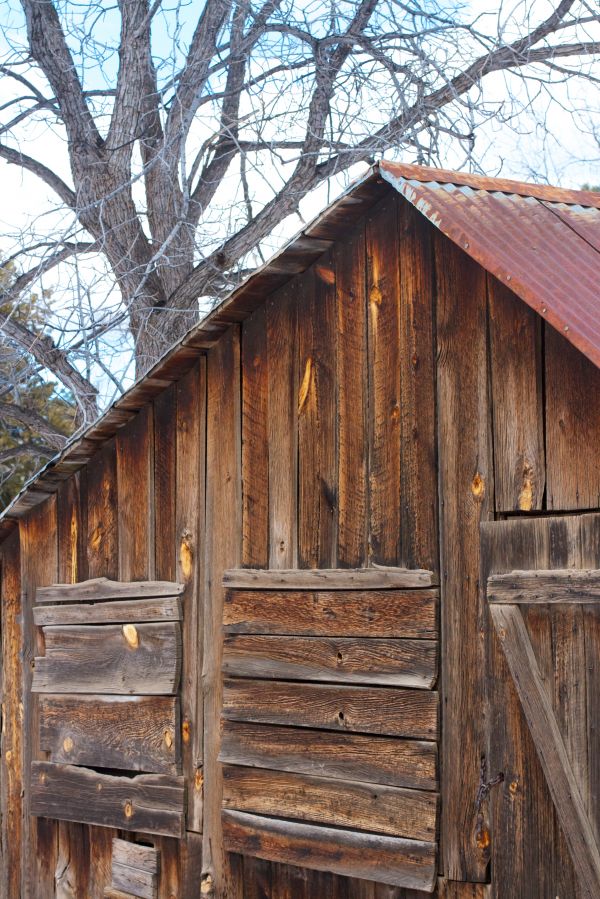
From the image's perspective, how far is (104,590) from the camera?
242 inches

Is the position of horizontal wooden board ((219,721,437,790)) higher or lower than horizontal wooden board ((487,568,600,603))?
lower

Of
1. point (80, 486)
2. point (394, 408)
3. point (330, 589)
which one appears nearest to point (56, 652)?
point (80, 486)

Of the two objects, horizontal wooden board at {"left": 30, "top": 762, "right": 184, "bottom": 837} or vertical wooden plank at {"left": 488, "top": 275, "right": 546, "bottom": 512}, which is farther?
horizontal wooden board at {"left": 30, "top": 762, "right": 184, "bottom": 837}

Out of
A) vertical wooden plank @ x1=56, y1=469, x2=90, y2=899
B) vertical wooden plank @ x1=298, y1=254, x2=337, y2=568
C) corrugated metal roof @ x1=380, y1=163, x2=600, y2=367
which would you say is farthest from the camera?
vertical wooden plank @ x1=56, y1=469, x2=90, y2=899

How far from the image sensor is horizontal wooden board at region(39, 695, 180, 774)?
5.67 metres

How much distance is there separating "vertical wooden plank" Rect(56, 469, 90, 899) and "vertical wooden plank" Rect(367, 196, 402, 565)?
220cm

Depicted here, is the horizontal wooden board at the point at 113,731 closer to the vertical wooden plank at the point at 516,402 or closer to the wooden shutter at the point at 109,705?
the wooden shutter at the point at 109,705

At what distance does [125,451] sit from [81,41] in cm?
628

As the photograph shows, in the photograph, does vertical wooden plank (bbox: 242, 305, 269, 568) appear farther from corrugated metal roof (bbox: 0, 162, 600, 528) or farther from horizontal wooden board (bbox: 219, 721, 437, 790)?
horizontal wooden board (bbox: 219, 721, 437, 790)

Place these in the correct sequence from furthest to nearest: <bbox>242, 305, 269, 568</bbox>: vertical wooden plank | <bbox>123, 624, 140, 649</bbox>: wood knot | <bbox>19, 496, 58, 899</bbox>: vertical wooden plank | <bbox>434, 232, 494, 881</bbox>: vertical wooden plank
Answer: <bbox>19, 496, 58, 899</bbox>: vertical wooden plank < <bbox>123, 624, 140, 649</bbox>: wood knot < <bbox>242, 305, 269, 568</bbox>: vertical wooden plank < <bbox>434, 232, 494, 881</bbox>: vertical wooden plank

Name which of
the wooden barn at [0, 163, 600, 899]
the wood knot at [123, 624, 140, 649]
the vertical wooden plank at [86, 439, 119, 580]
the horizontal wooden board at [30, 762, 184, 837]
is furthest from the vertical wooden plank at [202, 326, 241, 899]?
the vertical wooden plank at [86, 439, 119, 580]

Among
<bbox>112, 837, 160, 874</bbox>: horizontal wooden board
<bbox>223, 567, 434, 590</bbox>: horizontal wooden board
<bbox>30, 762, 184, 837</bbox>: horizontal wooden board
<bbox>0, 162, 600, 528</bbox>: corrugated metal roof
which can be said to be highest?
<bbox>0, 162, 600, 528</bbox>: corrugated metal roof

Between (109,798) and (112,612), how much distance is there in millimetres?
945

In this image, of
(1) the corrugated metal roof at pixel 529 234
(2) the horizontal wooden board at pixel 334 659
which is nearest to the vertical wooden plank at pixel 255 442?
(2) the horizontal wooden board at pixel 334 659
